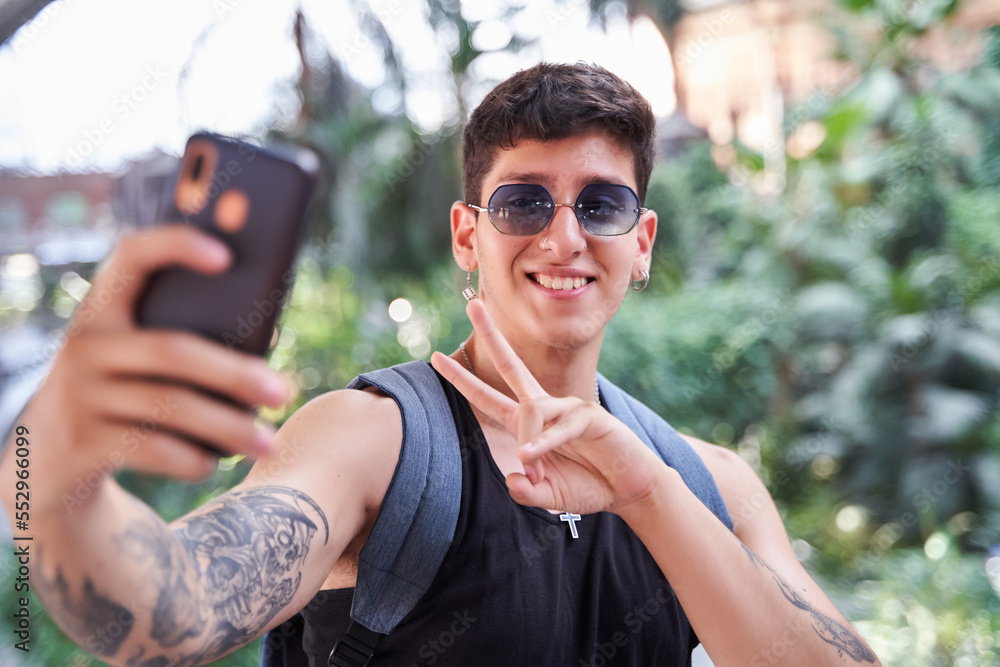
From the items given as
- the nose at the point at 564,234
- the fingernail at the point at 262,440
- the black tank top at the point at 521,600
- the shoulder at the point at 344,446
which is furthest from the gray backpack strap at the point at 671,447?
the fingernail at the point at 262,440

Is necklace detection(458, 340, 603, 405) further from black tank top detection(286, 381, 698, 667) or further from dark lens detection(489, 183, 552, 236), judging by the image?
dark lens detection(489, 183, 552, 236)

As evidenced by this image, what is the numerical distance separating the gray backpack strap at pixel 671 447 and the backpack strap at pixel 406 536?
0.50 m

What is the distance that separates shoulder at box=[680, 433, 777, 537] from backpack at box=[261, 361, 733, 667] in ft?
2.56

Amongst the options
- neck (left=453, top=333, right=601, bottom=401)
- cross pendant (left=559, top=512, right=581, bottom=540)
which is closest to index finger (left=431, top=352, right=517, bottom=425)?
cross pendant (left=559, top=512, right=581, bottom=540)

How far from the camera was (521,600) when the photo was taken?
1.55m

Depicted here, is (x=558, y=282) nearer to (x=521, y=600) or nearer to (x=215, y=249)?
(x=521, y=600)

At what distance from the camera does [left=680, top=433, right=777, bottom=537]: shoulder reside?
1979 millimetres

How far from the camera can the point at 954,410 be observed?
21.8 ft

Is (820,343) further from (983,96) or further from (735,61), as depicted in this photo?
(735,61)

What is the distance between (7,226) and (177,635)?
4567mm

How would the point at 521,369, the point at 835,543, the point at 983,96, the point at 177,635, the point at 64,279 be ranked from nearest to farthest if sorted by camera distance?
the point at 177,635 < the point at 521,369 < the point at 64,279 < the point at 835,543 < the point at 983,96

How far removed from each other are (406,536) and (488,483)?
25 cm

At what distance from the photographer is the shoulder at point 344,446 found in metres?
1.38

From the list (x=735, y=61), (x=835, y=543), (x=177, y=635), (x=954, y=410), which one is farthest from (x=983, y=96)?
(x=177, y=635)
